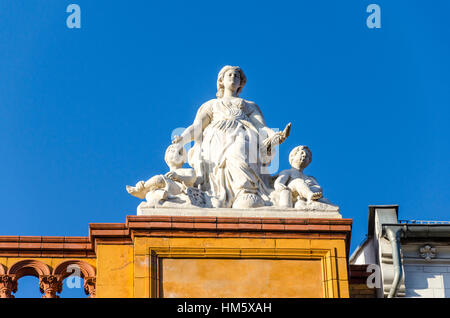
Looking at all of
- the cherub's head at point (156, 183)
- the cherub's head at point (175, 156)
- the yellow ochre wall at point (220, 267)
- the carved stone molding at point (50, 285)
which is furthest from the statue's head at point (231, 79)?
the carved stone molding at point (50, 285)

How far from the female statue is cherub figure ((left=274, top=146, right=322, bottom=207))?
0.31 m

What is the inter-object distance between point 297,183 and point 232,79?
287 centimetres

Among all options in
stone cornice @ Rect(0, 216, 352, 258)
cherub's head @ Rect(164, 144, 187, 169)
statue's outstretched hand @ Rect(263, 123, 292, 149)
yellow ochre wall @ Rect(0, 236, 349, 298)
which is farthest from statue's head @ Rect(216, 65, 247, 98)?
yellow ochre wall @ Rect(0, 236, 349, 298)

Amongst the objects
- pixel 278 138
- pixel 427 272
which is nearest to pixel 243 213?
pixel 278 138

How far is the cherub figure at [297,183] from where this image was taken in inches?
1095

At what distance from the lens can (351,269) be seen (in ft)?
92.2

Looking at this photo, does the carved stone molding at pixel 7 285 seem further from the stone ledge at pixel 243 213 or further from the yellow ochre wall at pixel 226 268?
the stone ledge at pixel 243 213

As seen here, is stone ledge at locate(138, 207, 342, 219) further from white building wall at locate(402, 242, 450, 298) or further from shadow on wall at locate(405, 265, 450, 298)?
shadow on wall at locate(405, 265, 450, 298)

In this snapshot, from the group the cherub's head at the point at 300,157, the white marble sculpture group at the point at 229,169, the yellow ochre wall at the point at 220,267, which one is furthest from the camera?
the cherub's head at the point at 300,157

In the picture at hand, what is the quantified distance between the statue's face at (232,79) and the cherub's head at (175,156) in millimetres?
1788

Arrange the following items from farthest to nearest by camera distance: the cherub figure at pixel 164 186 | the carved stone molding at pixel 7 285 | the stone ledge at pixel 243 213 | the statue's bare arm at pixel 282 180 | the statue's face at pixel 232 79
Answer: the statue's face at pixel 232 79, the statue's bare arm at pixel 282 180, the cherub figure at pixel 164 186, the stone ledge at pixel 243 213, the carved stone molding at pixel 7 285

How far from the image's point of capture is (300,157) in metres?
28.8

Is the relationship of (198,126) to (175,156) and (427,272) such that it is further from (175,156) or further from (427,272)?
(427,272)
